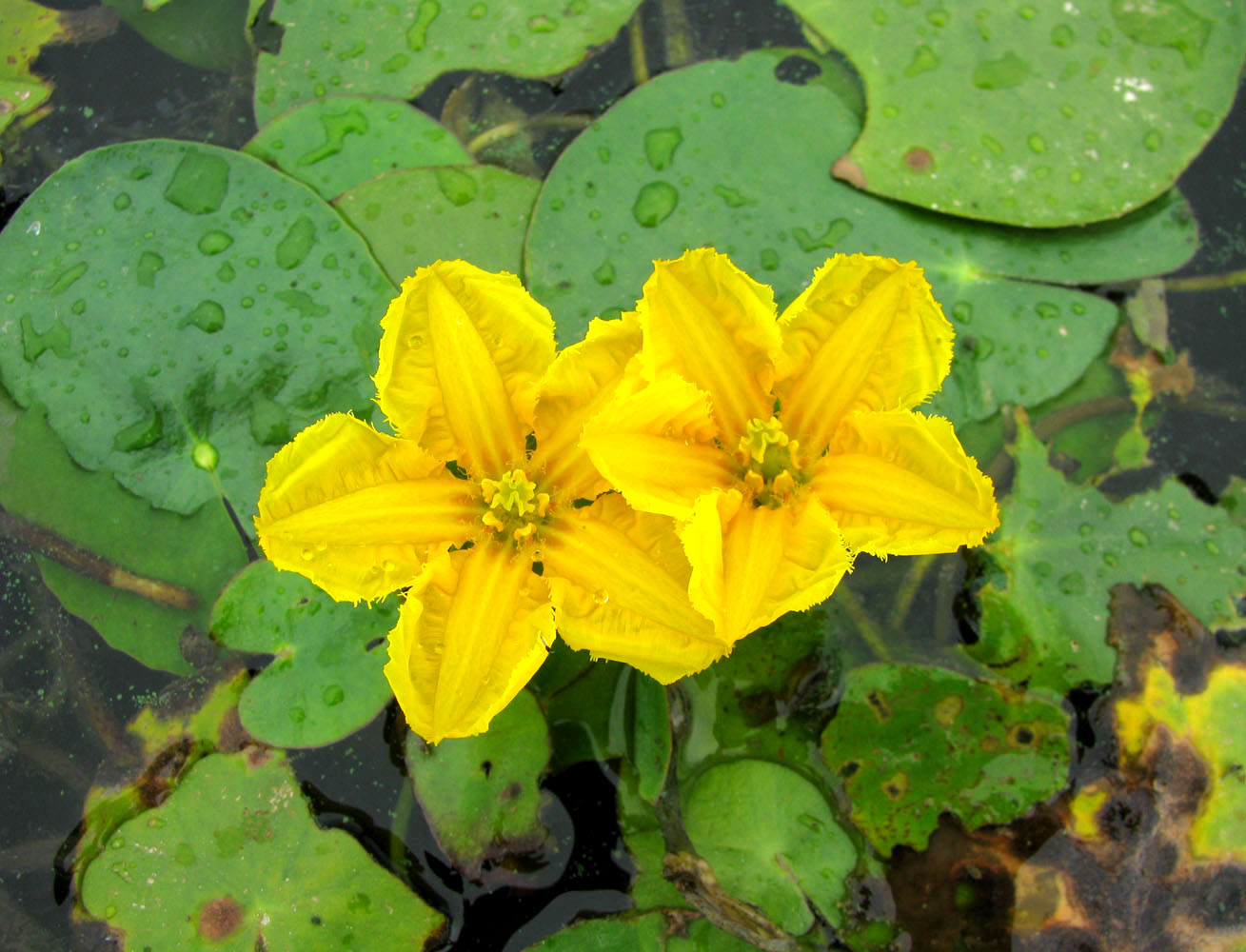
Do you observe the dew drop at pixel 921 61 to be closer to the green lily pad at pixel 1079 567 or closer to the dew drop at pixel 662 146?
the dew drop at pixel 662 146

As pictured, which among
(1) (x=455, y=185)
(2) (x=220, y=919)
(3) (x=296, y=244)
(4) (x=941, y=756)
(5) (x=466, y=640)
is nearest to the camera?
(5) (x=466, y=640)

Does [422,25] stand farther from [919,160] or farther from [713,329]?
[713,329]

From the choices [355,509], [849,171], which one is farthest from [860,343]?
[355,509]

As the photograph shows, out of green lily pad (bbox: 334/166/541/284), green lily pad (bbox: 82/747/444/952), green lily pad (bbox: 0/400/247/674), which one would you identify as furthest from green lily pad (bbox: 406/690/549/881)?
green lily pad (bbox: 334/166/541/284)

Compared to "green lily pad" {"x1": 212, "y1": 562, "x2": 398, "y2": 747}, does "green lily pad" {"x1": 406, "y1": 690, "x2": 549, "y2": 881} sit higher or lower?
lower

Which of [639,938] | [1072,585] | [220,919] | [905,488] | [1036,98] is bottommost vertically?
[639,938]

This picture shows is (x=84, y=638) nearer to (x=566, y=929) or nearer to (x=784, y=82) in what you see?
(x=566, y=929)

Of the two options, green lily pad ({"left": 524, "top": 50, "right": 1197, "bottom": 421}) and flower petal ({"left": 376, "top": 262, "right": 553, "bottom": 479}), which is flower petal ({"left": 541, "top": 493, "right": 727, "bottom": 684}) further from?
green lily pad ({"left": 524, "top": 50, "right": 1197, "bottom": 421})
